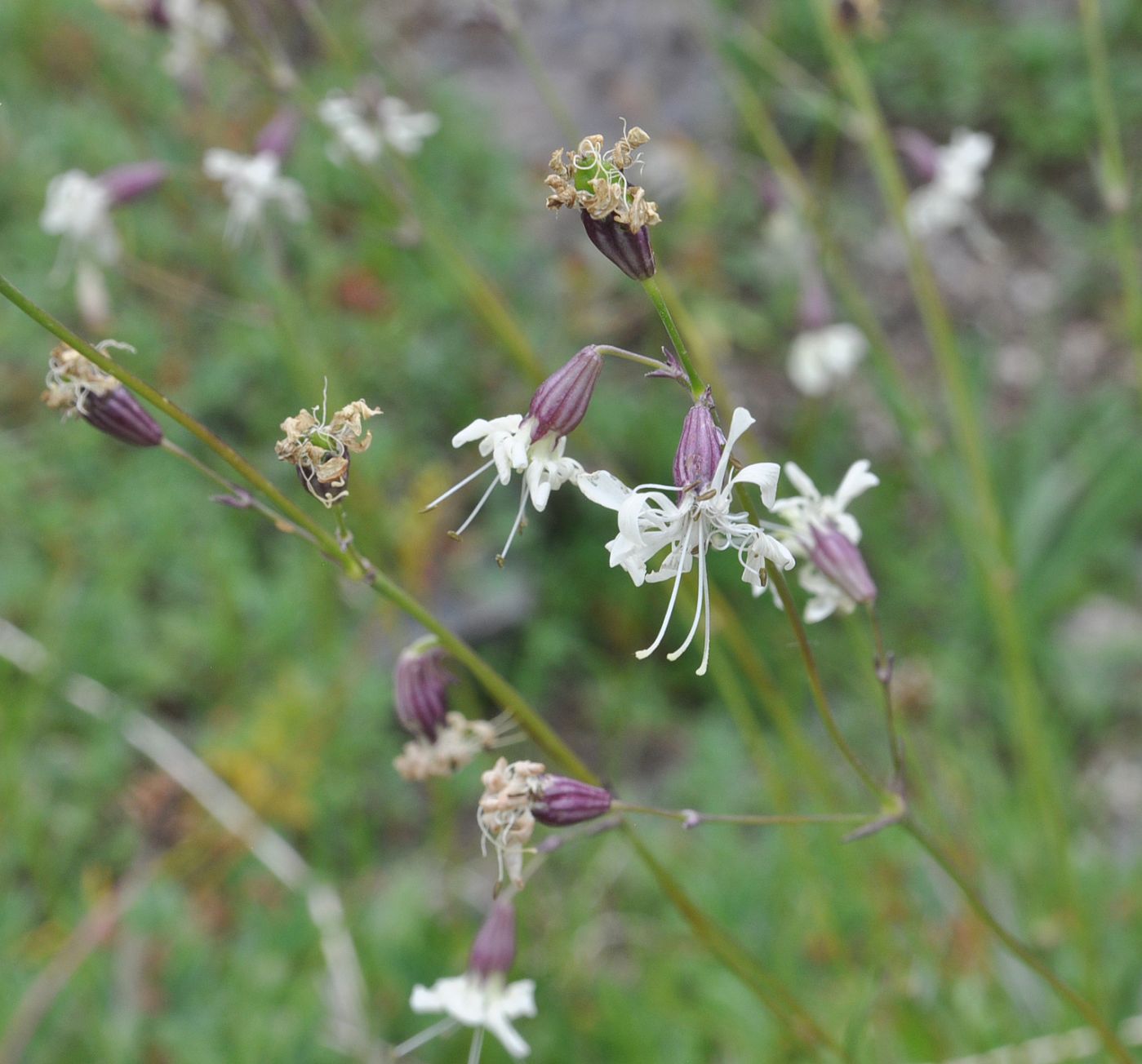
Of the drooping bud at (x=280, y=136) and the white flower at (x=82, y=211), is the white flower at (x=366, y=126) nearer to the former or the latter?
the drooping bud at (x=280, y=136)

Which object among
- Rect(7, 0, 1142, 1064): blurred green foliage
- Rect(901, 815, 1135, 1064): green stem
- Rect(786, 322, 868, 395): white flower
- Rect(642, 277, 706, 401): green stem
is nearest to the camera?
Rect(642, 277, 706, 401): green stem

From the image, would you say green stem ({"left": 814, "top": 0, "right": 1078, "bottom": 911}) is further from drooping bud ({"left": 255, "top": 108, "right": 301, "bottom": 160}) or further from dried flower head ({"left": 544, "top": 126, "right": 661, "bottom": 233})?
dried flower head ({"left": 544, "top": 126, "right": 661, "bottom": 233})

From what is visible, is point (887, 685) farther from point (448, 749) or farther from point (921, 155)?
point (921, 155)

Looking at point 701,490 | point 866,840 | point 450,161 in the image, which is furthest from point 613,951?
point 450,161

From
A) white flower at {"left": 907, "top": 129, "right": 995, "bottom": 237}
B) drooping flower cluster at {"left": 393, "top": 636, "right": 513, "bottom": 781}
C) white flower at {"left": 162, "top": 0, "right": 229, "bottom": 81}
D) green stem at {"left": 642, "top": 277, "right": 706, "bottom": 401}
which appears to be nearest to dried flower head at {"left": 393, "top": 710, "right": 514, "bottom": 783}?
drooping flower cluster at {"left": 393, "top": 636, "right": 513, "bottom": 781}

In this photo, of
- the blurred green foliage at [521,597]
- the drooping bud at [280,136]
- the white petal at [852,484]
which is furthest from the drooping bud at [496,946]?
the drooping bud at [280,136]

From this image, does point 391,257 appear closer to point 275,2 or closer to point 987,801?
point 275,2

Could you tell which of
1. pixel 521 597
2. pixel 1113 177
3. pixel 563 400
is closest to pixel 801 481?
pixel 563 400
